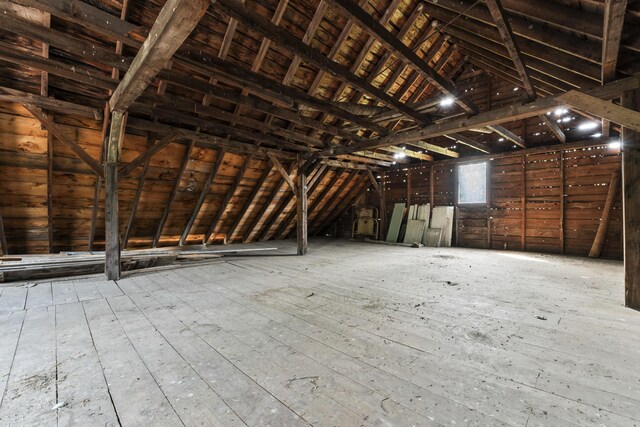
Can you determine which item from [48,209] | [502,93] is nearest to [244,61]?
[48,209]

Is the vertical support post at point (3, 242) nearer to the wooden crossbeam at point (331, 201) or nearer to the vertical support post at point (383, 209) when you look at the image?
the wooden crossbeam at point (331, 201)

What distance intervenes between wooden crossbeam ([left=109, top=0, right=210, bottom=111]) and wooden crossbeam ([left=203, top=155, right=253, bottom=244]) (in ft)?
9.85

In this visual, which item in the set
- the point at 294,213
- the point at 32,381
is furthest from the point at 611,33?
the point at 294,213

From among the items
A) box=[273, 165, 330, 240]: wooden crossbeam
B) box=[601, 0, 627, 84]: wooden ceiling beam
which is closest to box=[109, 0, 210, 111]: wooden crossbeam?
box=[601, 0, 627, 84]: wooden ceiling beam

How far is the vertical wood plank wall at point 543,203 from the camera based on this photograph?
18.3ft

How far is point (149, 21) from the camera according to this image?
301cm

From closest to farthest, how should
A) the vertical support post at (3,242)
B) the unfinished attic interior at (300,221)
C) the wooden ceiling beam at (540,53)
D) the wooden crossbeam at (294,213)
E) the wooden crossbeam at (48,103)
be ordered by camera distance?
the unfinished attic interior at (300,221)
the wooden ceiling beam at (540,53)
the wooden crossbeam at (48,103)
the vertical support post at (3,242)
the wooden crossbeam at (294,213)

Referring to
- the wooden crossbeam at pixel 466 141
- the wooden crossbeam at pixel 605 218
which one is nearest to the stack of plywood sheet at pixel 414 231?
the wooden crossbeam at pixel 466 141

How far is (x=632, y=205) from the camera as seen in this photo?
262 cm

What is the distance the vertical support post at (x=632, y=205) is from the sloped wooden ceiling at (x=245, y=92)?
41cm

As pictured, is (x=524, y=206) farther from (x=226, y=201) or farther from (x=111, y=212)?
(x=111, y=212)

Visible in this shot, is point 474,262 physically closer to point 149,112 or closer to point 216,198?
point 216,198

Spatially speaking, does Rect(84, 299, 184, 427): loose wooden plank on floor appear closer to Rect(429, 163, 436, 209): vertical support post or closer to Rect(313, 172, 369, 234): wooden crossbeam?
Rect(313, 172, 369, 234): wooden crossbeam

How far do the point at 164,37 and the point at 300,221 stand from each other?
15.0 feet
